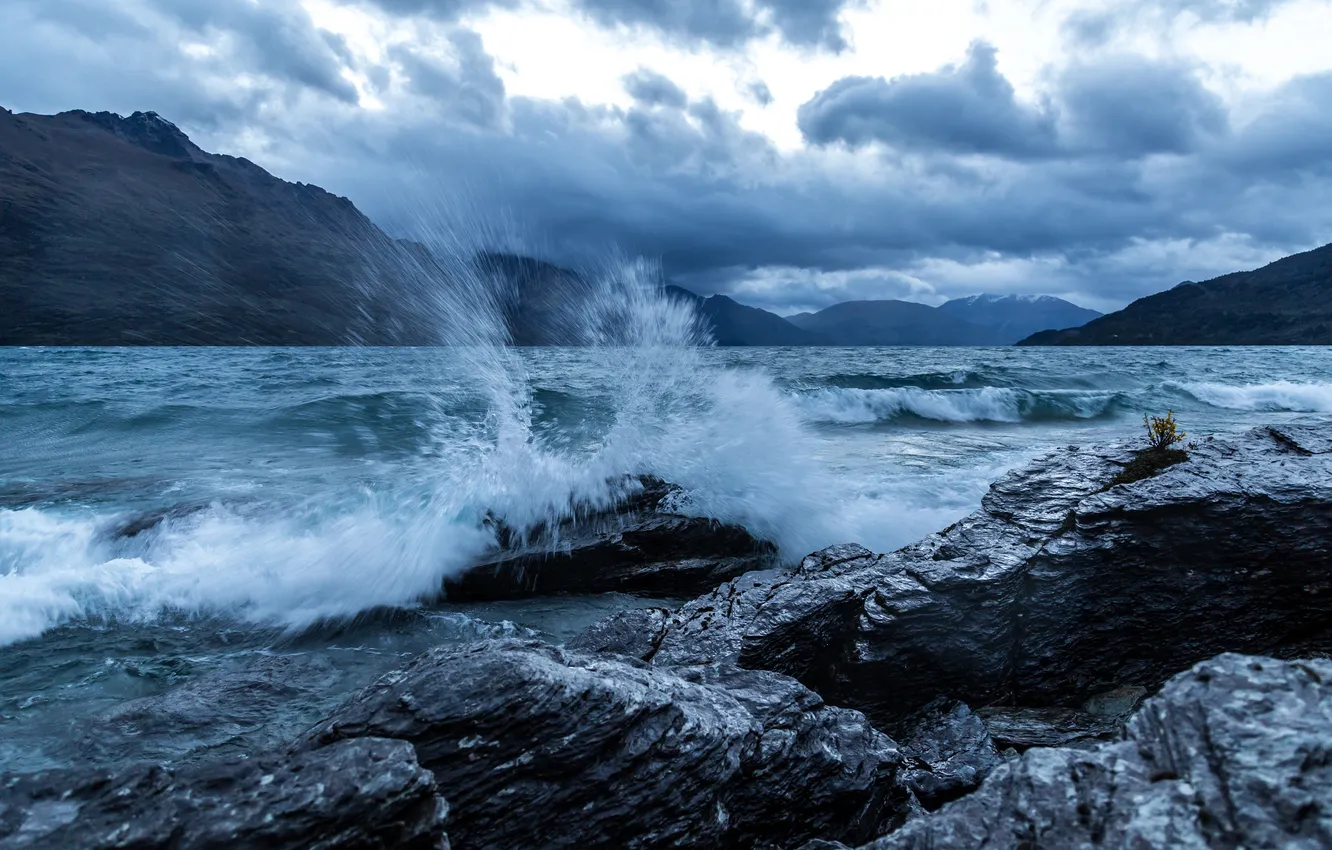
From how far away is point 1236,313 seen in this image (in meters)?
174

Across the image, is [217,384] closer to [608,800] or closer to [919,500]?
[919,500]

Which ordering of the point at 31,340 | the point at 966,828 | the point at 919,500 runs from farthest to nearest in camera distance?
the point at 31,340 < the point at 919,500 < the point at 966,828

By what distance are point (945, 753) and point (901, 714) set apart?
777mm

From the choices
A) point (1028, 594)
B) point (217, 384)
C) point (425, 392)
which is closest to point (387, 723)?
point (1028, 594)

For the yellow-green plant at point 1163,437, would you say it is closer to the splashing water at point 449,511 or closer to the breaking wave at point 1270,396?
the splashing water at point 449,511

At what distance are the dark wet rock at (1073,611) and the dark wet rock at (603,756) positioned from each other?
150 centimetres

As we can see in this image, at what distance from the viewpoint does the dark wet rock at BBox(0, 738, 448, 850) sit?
2666 millimetres

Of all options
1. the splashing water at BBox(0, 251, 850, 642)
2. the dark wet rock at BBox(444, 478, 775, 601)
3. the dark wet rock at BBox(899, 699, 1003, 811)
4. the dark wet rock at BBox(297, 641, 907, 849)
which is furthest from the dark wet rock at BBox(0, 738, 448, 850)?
the dark wet rock at BBox(444, 478, 775, 601)

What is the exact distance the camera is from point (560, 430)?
22344 mm

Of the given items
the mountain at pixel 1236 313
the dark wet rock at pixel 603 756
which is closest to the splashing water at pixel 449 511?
the dark wet rock at pixel 603 756

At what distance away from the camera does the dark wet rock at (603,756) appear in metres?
3.43

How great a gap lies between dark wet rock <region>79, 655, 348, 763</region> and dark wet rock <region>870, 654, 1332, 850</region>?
535 centimetres

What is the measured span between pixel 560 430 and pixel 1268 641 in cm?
1861

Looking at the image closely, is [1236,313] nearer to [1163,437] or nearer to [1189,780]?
[1163,437]
